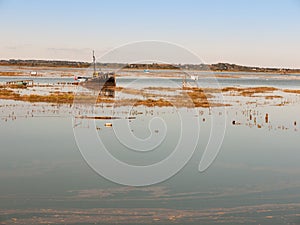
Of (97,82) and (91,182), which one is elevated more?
(97,82)

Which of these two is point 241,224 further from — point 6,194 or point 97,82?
point 97,82

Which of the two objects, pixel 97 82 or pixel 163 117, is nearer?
pixel 163 117

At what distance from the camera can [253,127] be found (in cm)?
1856

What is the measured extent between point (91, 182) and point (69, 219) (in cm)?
233

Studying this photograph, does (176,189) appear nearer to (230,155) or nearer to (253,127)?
(230,155)

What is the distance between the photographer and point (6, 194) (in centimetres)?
889

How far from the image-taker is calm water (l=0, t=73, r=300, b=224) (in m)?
8.08

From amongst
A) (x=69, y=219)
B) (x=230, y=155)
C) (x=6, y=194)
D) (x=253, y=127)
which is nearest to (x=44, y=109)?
(x=253, y=127)

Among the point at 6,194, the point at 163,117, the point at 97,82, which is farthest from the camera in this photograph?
the point at 97,82

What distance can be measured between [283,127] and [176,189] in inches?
419

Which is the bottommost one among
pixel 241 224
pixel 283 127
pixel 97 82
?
pixel 241 224

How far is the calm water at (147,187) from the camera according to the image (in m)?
8.08

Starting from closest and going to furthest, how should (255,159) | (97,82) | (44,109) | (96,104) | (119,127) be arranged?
(255,159) → (119,127) → (44,109) → (96,104) → (97,82)

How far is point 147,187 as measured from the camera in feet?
32.7
